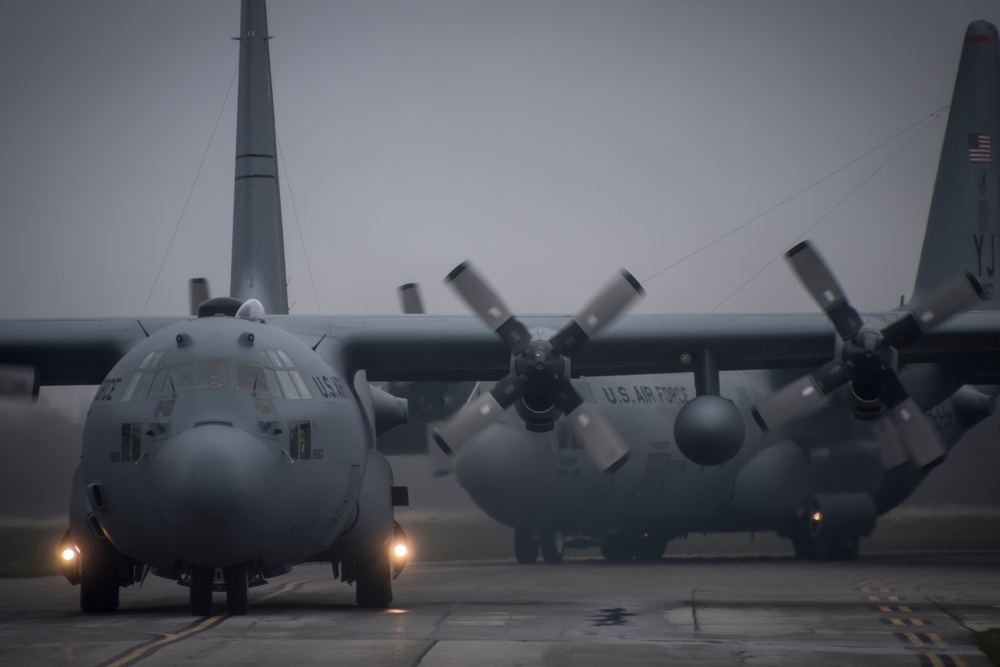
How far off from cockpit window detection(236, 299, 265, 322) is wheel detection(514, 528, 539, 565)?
14.9 meters

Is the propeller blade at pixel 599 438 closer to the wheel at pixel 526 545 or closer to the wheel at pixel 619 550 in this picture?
the wheel at pixel 526 545

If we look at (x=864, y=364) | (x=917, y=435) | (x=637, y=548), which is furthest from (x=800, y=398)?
(x=637, y=548)

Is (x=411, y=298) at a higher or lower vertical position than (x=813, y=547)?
higher

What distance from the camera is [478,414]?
19.2 meters

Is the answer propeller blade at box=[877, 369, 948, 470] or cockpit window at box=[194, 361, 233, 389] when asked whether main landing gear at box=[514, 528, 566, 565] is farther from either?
cockpit window at box=[194, 361, 233, 389]

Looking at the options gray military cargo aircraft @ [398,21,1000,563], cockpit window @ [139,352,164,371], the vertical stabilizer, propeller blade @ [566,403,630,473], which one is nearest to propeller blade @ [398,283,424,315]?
gray military cargo aircraft @ [398,21,1000,563]

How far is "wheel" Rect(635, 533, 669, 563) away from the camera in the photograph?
3366 centimetres

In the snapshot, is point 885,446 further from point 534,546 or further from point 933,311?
point 933,311

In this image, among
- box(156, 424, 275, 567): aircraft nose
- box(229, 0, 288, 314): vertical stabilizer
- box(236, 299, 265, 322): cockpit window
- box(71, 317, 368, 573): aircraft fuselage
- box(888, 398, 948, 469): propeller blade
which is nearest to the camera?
box(156, 424, 275, 567): aircraft nose

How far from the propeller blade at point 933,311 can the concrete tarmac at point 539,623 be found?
4018 mm

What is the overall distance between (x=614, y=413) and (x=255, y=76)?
469 inches

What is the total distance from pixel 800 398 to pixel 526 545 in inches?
504

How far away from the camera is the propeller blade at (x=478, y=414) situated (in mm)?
19094

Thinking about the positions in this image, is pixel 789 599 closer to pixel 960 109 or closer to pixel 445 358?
pixel 445 358
